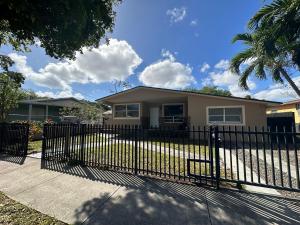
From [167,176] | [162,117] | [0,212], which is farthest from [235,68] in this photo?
[0,212]

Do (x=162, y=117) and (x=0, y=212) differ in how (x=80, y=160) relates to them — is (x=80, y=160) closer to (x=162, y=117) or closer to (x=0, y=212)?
(x=0, y=212)

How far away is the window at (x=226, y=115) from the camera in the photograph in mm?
13977

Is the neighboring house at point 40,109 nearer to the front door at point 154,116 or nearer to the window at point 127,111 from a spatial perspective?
the window at point 127,111

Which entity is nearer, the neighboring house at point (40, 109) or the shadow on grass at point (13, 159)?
the shadow on grass at point (13, 159)

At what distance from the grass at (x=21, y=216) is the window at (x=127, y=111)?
48.2 feet

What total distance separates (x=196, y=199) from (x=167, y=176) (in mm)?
1601

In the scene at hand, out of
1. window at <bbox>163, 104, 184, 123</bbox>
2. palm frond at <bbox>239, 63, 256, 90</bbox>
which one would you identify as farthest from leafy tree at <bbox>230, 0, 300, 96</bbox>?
window at <bbox>163, 104, 184, 123</bbox>

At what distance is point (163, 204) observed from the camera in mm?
3959

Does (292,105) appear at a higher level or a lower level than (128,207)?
higher

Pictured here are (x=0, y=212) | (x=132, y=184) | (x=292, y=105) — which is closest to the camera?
(x=0, y=212)

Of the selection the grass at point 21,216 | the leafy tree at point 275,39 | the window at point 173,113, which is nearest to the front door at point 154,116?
the window at point 173,113

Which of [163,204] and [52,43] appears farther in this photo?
[52,43]

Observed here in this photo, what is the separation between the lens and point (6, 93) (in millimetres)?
13672

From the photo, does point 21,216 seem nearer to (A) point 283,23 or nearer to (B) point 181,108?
(A) point 283,23
